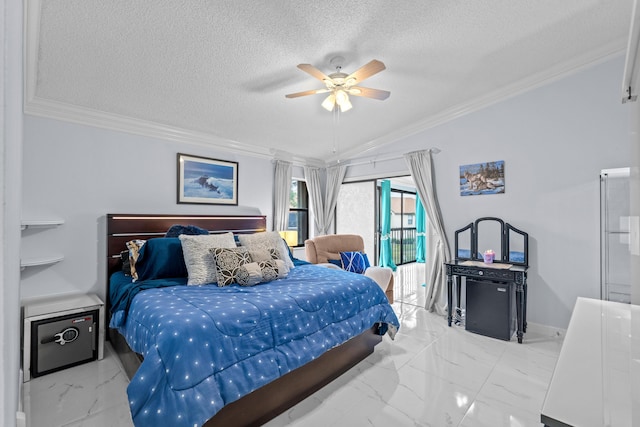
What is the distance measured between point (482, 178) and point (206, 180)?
3.60 metres

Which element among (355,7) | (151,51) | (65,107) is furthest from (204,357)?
(65,107)

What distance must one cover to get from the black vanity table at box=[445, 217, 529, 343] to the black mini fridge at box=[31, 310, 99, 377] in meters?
3.75

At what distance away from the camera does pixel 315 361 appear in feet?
7.67

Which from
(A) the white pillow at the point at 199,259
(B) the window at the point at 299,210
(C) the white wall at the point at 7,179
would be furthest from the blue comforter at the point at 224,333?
(B) the window at the point at 299,210

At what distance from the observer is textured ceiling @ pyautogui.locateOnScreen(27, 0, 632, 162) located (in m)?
2.10

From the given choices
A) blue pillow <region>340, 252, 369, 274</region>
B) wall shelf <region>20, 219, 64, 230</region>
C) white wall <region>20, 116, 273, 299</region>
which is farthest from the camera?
blue pillow <region>340, 252, 369, 274</region>

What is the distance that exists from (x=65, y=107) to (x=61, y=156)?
19.1 inches

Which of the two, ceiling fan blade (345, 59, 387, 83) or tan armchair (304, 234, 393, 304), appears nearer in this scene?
ceiling fan blade (345, 59, 387, 83)

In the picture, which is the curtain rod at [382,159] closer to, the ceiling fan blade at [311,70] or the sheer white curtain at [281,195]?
the sheer white curtain at [281,195]

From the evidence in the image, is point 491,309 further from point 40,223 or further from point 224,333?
point 40,223

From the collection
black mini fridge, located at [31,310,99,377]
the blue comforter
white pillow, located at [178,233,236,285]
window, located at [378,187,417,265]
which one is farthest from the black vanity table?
black mini fridge, located at [31,310,99,377]

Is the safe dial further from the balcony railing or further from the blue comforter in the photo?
the balcony railing

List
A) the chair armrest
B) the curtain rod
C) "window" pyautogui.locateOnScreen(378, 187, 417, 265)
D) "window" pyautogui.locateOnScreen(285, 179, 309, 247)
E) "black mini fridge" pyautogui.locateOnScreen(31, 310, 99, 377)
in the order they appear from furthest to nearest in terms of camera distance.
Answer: "window" pyautogui.locateOnScreen(378, 187, 417, 265), "window" pyautogui.locateOnScreen(285, 179, 309, 247), the curtain rod, the chair armrest, "black mini fridge" pyautogui.locateOnScreen(31, 310, 99, 377)

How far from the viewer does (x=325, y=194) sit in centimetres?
582
